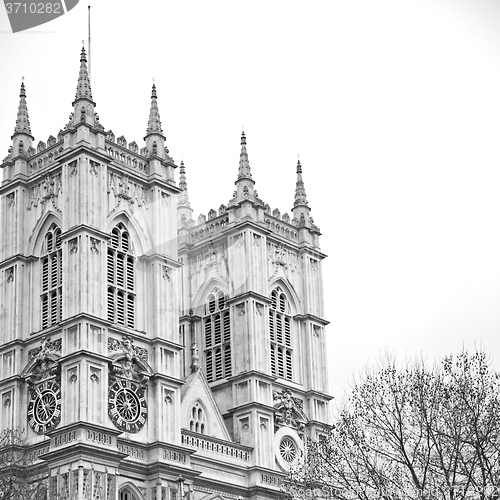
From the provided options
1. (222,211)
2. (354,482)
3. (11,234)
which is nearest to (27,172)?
(11,234)

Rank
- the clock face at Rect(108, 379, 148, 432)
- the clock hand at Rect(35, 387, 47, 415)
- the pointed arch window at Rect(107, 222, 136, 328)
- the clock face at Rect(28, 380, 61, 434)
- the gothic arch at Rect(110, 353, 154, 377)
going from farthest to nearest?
the pointed arch window at Rect(107, 222, 136, 328)
the gothic arch at Rect(110, 353, 154, 377)
the clock hand at Rect(35, 387, 47, 415)
the clock face at Rect(108, 379, 148, 432)
the clock face at Rect(28, 380, 61, 434)

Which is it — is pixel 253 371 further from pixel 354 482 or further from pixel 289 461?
pixel 354 482

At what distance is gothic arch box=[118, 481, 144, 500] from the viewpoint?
199 feet

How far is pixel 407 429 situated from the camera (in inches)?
1806

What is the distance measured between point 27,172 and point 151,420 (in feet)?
52.5

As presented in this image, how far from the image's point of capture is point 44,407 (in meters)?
62.0

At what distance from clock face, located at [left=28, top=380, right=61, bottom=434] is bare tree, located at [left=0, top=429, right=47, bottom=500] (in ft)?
3.38

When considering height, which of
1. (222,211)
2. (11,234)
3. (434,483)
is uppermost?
(222,211)

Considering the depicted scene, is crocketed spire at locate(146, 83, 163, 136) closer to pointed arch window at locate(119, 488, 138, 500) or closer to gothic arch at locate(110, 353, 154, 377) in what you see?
gothic arch at locate(110, 353, 154, 377)

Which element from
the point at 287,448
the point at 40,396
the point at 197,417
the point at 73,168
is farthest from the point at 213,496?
the point at 73,168

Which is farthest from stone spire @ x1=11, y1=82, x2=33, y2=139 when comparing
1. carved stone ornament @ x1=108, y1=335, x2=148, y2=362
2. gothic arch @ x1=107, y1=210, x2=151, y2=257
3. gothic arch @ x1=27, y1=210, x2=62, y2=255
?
carved stone ornament @ x1=108, y1=335, x2=148, y2=362

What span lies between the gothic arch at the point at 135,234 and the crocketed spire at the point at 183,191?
14073mm

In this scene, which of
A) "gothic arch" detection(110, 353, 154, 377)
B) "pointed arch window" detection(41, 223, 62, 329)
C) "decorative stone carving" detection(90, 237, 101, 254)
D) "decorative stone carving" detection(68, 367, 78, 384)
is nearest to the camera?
"decorative stone carving" detection(68, 367, 78, 384)

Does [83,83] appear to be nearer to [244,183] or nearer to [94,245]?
[94,245]
